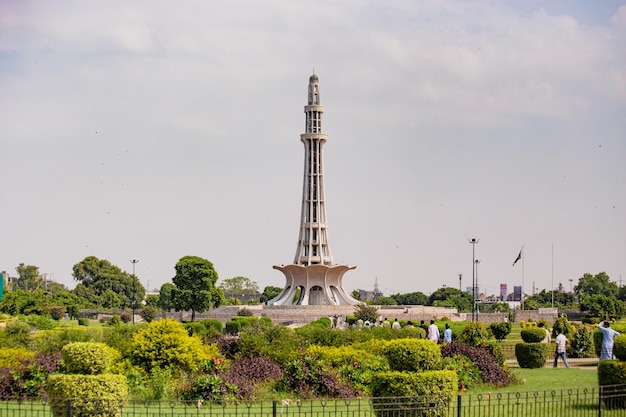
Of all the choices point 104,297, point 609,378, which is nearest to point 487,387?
point 609,378

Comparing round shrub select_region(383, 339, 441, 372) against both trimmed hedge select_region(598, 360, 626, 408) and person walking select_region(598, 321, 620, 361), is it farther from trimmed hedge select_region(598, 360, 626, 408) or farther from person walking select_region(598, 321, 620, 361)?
person walking select_region(598, 321, 620, 361)

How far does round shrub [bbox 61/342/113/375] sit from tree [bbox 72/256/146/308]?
74174 mm

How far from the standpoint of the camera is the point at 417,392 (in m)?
12.3

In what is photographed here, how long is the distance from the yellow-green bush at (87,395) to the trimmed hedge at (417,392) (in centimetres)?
314

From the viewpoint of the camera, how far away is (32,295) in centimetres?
5603

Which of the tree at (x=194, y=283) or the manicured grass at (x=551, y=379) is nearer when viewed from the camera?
the manicured grass at (x=551, y=379)

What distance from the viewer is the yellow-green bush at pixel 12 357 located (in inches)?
607

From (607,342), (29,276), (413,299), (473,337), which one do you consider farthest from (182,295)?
(29,276)

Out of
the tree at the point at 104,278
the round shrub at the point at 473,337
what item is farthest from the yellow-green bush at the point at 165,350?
the tree at the point at 104,278

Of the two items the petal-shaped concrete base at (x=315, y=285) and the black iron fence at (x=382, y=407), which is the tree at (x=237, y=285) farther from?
the black iron fence at (x=382, y=407)

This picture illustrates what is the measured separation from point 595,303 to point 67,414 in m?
46.1

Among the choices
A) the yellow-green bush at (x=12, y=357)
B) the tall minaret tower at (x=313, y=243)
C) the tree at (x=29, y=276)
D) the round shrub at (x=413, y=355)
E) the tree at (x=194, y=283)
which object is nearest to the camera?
the round shrub at (x=413, y=355)

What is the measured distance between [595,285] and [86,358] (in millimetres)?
93740

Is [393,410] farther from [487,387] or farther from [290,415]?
[487,387]
